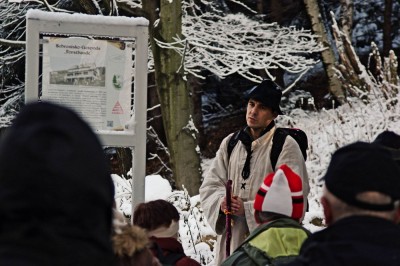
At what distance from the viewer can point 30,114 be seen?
1.83m

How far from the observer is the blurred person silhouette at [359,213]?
268 centimetres

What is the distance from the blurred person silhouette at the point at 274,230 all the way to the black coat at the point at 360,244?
1.15m

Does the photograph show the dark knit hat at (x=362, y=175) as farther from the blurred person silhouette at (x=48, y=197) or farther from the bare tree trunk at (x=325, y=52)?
the bare tree trunk at (x=325, y=52)

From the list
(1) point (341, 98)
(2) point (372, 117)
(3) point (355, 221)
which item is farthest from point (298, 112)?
(3) point (355, 221)

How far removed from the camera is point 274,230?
3.91 meters

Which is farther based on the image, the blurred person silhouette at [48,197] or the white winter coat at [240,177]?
the white winter coat at [240,177]

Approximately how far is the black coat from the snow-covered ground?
5486 millimetres

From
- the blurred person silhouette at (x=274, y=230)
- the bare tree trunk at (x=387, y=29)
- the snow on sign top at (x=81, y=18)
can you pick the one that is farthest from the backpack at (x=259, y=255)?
the bare tree trunk at (x=387, y=29)

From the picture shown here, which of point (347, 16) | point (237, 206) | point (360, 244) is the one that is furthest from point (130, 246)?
point (347, 16)

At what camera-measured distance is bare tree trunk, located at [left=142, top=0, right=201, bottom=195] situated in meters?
11.3

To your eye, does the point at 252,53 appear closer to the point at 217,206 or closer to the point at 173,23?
the point at 173,23

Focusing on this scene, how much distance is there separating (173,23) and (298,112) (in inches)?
267

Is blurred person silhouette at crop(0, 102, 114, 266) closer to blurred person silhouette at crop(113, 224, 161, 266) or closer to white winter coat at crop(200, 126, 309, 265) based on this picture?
blurred person silhouette at crop(113, 224, 161, 266)

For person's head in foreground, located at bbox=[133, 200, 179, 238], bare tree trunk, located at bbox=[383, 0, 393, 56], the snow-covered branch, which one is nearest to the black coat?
person's head in foreground, located at bbox=[133, 200, 179, 238]
